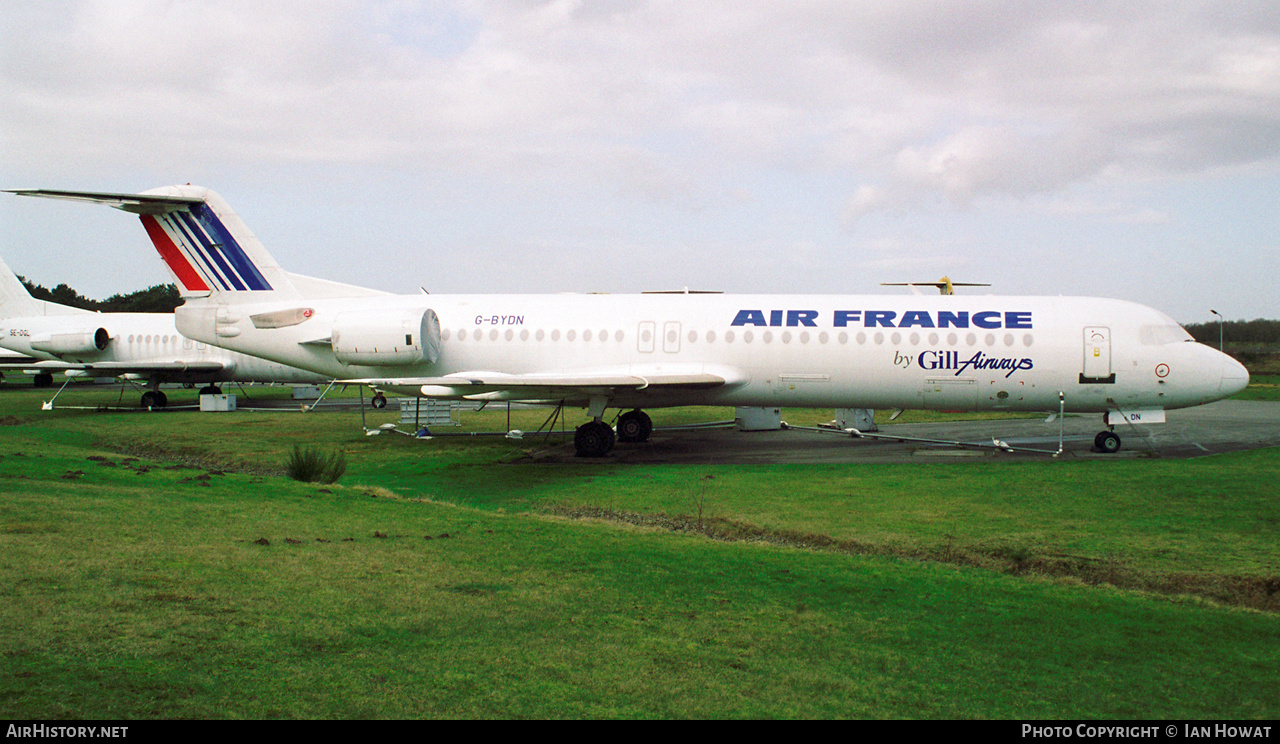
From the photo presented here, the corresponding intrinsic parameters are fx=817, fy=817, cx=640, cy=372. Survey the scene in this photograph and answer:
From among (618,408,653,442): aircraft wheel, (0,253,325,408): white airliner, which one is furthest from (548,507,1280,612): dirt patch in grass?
(0,253,325,408): white airliner

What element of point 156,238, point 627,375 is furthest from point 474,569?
point 156,238

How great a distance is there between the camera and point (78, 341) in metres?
34.5

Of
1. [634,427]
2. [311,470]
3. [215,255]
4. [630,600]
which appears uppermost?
[215,255]

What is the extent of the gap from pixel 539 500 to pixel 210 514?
5017mm

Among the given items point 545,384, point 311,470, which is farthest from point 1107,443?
point 311,470

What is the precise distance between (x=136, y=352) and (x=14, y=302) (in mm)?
9149

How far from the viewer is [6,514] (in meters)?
7.89

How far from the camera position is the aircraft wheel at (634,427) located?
20.8 meters

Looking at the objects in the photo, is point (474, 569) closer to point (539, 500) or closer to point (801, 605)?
point (801, 605)

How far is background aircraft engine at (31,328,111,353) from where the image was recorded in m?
34.5

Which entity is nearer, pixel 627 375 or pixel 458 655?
pixel 458 655

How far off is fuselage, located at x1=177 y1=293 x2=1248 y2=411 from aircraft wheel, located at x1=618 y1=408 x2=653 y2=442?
153 cm

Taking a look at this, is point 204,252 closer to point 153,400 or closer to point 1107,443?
point 153,400

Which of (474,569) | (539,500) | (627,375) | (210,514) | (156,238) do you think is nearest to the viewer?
(474,569)
